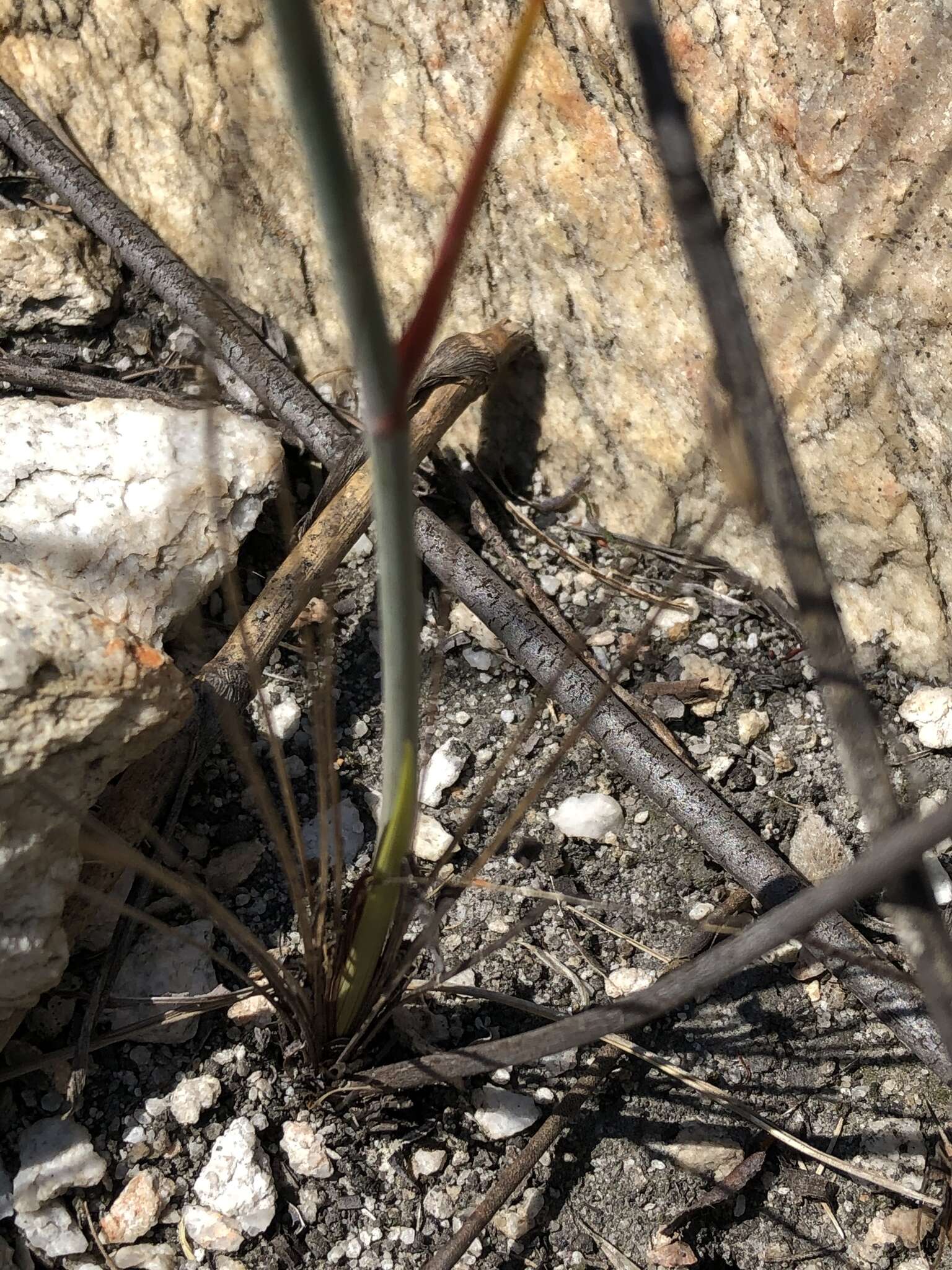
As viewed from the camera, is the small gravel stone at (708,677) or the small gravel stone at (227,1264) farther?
the small gravel stone at (708,677)

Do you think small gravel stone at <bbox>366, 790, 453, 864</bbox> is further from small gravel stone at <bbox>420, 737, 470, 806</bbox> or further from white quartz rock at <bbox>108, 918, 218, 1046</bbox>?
white quartz rock at <bbox>108, 918, 218, 1046</bbox>

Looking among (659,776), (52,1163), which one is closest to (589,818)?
(659,776)

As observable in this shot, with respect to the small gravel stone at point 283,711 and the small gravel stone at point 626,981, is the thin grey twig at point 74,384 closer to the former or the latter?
the small gravel stone at point 283,711

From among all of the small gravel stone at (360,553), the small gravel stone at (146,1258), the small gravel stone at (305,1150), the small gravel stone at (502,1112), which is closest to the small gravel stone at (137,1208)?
the small gravel stone at (146,1258)

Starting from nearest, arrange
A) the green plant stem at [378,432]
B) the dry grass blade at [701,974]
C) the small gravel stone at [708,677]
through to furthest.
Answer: the green plant stem at [378,432] < the dry grass blade at [701,974] < the small gravel stone at [708,677]

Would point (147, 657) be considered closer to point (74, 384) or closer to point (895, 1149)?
point (74, 384)

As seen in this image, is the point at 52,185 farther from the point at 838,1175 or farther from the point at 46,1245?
the point at 838,1175

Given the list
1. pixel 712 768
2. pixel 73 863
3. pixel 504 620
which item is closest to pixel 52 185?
pixel 504 620
